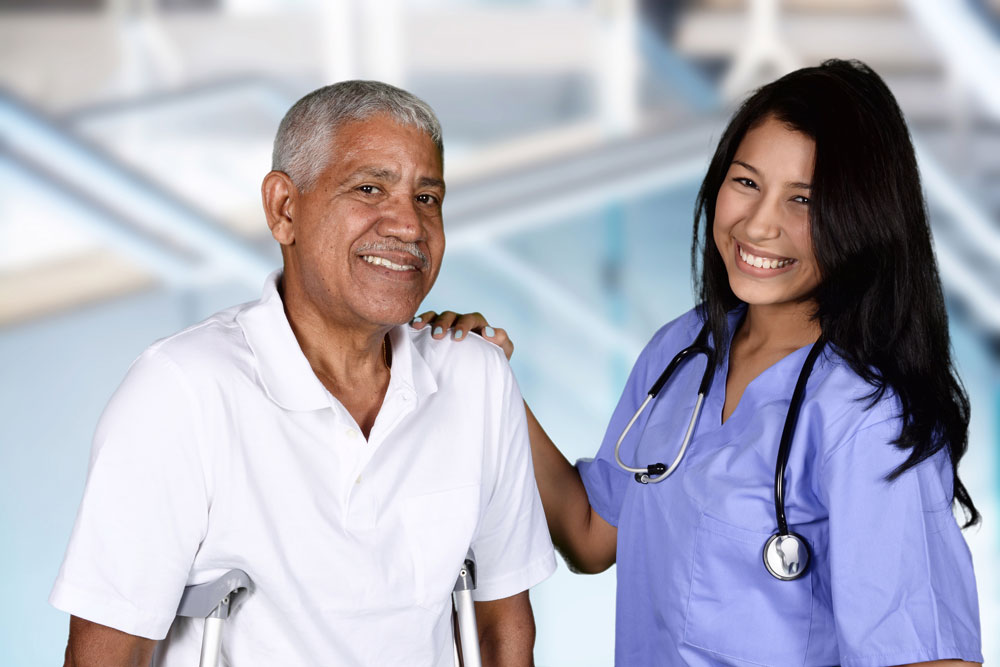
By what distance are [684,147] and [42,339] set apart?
10.4 feet

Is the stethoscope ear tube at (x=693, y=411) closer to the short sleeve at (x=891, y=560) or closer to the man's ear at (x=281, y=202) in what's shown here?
the short sleeve at (x=891, y=560)

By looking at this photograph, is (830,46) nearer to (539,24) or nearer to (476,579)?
(539,24)

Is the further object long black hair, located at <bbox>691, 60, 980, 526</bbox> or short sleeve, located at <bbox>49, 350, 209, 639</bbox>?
long black hair, located at <bbox>691, 60, 980, 526</bbox>

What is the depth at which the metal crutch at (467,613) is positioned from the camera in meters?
1.29

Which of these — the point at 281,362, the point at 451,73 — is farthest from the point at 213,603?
the point at 451,73

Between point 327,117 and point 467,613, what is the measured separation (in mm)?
620

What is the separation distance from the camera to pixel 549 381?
4930 millimetres

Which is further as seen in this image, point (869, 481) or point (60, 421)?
point (60, 421)

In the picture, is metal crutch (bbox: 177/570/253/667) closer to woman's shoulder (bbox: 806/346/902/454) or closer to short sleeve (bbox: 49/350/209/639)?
short sleeve (bbox: 49/350/209/639)

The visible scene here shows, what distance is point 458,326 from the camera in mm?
1478

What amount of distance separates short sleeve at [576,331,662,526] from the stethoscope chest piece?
377mm

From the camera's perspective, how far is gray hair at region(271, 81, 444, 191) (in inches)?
49.7

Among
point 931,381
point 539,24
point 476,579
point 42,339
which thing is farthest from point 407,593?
point 539,24

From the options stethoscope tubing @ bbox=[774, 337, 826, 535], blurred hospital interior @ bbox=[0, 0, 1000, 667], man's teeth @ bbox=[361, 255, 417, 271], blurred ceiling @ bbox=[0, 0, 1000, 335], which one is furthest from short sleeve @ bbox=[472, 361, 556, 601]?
blurred ceiling @ bbox=[0, 0, 1000, 335]
